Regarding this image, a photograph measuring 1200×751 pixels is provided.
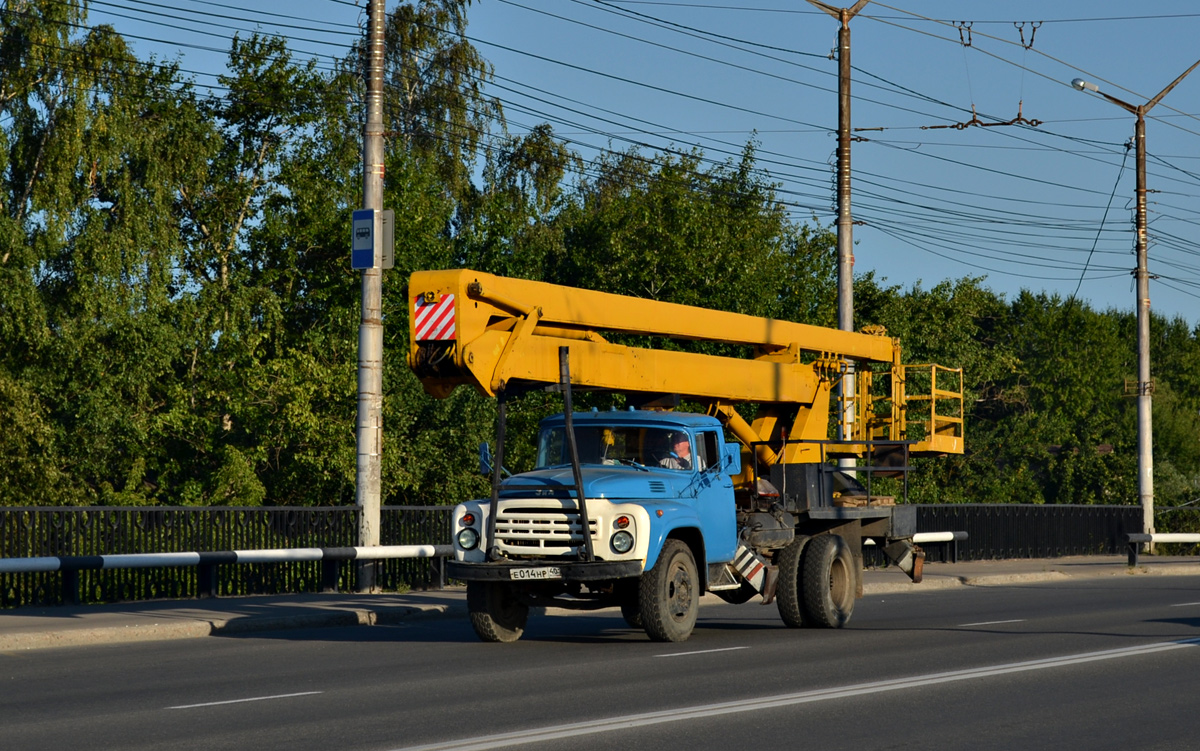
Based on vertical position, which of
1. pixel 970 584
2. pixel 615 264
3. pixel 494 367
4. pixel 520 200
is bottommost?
pixel 970 584

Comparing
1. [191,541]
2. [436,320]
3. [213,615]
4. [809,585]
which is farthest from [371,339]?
[809,585]

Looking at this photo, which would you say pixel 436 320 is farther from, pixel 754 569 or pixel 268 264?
pixel 268 264

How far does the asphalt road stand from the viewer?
9.09m

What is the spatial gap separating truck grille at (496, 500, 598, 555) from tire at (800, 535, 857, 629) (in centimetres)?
379

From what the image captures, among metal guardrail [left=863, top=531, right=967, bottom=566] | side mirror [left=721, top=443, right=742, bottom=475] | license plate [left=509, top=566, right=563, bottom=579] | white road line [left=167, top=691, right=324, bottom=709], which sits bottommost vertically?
metal guardrail [left=863, top=531, right=967, bottom=566]

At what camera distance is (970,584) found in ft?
88.9

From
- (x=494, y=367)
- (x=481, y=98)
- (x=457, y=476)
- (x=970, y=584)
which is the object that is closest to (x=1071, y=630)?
(x=494, y=367)

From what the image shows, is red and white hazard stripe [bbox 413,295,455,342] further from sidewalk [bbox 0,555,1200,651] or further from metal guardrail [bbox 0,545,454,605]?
metal guardrail [bbox 0,545,454,605]

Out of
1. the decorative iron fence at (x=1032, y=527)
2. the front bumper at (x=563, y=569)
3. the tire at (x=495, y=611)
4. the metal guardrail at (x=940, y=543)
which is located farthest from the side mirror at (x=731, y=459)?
the decorative iron fence at (x=1032, y=527)

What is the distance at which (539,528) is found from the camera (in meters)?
14.7

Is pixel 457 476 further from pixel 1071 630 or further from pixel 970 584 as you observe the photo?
pixel 1071 630

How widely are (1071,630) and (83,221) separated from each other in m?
30.4

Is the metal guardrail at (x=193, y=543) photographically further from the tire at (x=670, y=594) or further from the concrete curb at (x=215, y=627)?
the tire at (x=670, y=594)

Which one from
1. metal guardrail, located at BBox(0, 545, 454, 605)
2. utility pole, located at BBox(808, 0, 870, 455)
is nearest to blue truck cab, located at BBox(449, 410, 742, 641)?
metal guardrail, located at BBox(0, 545, 454, 605)
